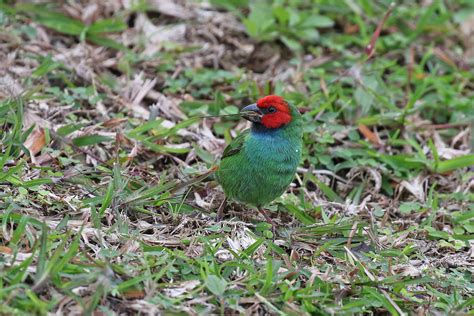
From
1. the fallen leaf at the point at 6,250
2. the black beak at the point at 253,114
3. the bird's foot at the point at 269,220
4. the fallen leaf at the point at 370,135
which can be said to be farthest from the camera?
the fallen leaf at the point at 370,135

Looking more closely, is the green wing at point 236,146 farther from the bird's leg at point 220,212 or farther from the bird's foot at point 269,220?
the bird's foot at point 269,220

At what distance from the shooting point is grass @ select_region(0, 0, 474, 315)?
368 centimetres

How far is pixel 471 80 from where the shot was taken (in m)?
6.44

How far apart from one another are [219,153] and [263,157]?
89 centimetres

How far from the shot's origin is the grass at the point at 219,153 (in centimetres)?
368

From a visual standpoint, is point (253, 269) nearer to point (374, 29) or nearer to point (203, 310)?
point (203, 310)

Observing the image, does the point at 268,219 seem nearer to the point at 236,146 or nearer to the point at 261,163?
the point at 261,163

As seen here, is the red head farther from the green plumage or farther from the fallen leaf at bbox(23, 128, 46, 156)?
the fallen leaf at bbox(23, 128, 46, 156)

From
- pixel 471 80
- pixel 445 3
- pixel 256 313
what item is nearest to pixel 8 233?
pixel 256 313

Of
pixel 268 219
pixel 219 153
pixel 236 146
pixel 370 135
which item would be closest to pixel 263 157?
pixel 236 146

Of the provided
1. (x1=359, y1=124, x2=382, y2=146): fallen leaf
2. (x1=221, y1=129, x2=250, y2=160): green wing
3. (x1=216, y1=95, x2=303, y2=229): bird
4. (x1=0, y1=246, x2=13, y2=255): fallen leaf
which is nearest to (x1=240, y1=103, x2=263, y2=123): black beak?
(x1=216, y1=95, x2=303, y2=229): bird

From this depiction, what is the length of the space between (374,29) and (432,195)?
6.82 ft

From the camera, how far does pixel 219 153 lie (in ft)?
17.6

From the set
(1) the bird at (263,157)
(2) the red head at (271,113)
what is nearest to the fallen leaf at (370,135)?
(1) the bird at (263,157)
